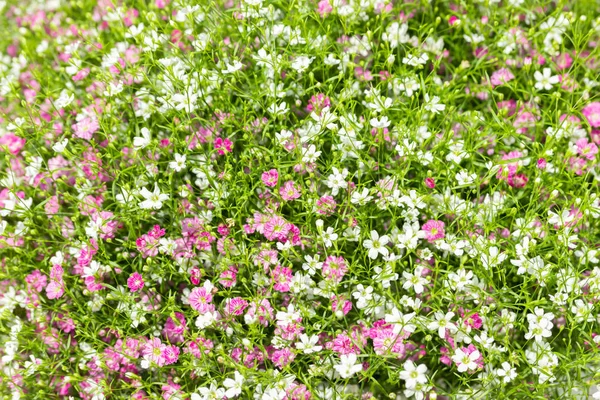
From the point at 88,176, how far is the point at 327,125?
101 cm

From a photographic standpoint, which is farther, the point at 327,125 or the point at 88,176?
the point at 88,176

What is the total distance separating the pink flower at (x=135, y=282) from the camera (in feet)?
6.87

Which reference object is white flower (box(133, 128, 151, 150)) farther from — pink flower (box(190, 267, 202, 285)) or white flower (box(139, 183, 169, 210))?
pink flower (box(190, 267, 202, 285))

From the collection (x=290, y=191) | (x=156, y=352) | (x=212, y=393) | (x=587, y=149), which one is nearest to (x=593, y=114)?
(x=587, y=149)

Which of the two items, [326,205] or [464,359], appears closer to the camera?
[464,359]

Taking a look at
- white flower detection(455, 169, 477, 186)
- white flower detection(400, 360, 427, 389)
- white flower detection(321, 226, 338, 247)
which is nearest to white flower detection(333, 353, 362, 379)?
white flower detection(400, 360, 427, 389)

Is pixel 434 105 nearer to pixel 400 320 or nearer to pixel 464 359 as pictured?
pixel 400 320

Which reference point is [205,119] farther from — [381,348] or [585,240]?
[585,240]

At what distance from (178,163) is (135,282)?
0.47 meters

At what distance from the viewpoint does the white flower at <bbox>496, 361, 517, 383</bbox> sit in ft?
6.16

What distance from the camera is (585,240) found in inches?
87.0

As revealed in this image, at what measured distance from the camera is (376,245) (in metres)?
2.06

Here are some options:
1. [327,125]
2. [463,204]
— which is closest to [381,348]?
[463,204]

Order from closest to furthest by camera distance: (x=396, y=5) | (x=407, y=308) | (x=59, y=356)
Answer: (x=407, y=308)
(x=59, y=356)
(x=396, y=5)
